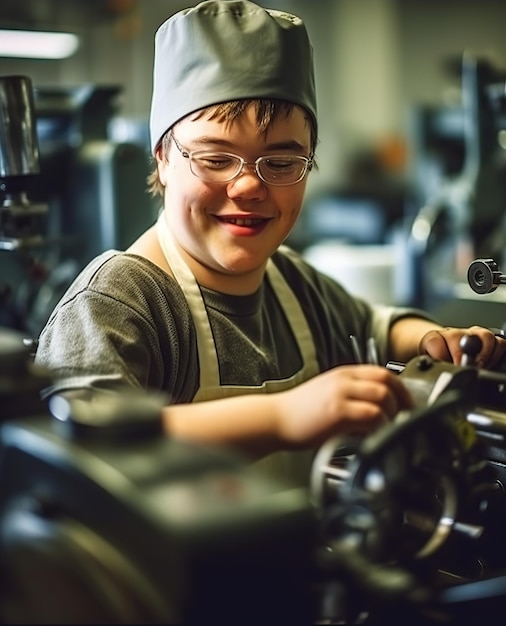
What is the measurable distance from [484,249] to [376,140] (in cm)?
295

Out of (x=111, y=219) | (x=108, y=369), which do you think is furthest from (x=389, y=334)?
(x=111, y=219)

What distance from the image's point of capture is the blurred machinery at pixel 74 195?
1964 mm

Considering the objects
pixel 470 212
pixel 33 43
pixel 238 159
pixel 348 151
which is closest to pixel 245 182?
pixel 238 159

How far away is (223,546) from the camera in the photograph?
53cm

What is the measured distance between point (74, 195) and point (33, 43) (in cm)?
149

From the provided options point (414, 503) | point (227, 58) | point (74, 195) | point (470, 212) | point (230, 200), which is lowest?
point (470, 212)

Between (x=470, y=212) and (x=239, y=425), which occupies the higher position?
(x=239, y=425)

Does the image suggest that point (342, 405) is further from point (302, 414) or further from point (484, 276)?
point (484, 276)

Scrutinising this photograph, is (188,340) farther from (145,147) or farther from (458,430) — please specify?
(145,147)

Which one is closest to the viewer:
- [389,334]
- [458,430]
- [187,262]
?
[458,430]

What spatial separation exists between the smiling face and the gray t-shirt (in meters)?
0.06

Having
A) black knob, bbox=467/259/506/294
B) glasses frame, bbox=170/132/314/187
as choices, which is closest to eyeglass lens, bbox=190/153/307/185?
glasses frame, bbox=170/132/314/187

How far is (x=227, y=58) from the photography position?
109 cm

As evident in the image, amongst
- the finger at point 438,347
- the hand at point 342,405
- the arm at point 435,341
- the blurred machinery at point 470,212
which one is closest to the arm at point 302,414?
the hand at point 342,405
